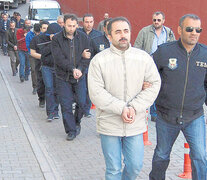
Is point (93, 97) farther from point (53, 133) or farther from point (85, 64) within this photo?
point (53, 133)

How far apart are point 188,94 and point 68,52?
10.6 ft

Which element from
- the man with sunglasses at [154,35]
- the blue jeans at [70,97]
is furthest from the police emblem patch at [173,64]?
the man with sunglasses at [154,35]

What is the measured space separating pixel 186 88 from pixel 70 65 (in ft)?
10.2

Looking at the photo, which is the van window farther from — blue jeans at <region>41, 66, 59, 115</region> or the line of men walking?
the line of men walking

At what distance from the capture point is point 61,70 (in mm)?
7699

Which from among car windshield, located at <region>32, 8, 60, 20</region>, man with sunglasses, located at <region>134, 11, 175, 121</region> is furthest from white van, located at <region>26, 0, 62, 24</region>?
man with sunglasses, located at <region>134, 11, 175, 121</region>

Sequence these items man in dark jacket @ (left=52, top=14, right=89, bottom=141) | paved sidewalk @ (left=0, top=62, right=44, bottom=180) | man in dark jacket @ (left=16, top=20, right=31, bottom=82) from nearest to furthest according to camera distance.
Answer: paved sidewalk @ (left=0, top=62, right=44, bottom=180), man in dark jacket @ (left=52, top=14, right=89, bottom=141), man in dark jacket @ (left=16, top=20, right=31, bottom=82)

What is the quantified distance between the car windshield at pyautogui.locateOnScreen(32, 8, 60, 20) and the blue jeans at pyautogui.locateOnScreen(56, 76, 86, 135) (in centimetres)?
2013

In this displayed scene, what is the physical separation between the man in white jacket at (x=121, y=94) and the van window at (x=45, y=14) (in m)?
23.4

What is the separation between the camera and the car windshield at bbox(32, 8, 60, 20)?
27.6 metres

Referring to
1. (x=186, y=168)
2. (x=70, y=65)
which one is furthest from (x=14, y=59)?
(x=186, y=168)

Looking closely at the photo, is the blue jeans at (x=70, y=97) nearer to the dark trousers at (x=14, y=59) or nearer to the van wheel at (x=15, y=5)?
the dark trousers at (x=14, y=59)

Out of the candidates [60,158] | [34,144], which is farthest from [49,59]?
[60,158]

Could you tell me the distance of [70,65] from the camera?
7594mm
